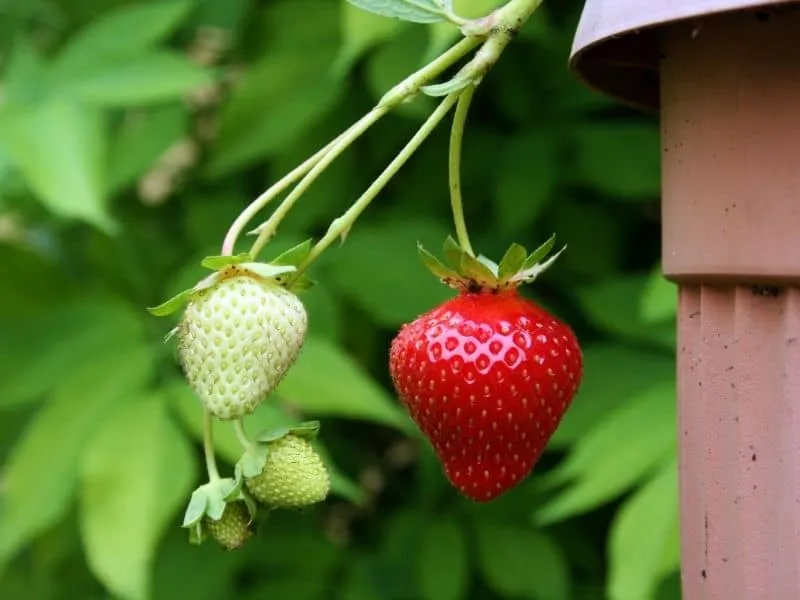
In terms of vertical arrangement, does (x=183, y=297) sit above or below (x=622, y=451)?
above

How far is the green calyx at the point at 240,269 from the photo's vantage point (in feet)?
1.34

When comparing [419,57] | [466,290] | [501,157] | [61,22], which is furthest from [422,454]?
[466,290]

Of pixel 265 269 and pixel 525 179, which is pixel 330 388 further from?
pixel 265 269

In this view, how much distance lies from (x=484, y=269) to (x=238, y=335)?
0.10 m

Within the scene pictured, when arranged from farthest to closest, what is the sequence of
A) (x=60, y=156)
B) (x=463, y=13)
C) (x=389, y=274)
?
1. (x=389, y=274)
2. (x=60, y=156)
3. (x=463, y=13)

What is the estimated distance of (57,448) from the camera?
894 millimetres

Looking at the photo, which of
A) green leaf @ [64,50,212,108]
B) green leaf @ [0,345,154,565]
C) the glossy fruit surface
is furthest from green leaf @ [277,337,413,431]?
the glossy fruit surface

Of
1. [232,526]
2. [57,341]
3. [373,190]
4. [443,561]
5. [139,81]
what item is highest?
[373,190]

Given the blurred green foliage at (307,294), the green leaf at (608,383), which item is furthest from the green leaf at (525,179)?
the green leaf at (608,383)

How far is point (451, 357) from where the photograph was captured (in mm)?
447

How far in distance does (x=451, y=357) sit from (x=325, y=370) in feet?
1.57

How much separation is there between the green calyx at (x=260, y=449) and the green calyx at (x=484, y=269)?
7 centimetres

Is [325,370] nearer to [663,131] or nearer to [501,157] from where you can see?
[501,157]

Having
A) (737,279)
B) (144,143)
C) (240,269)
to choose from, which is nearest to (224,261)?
(240,269)
